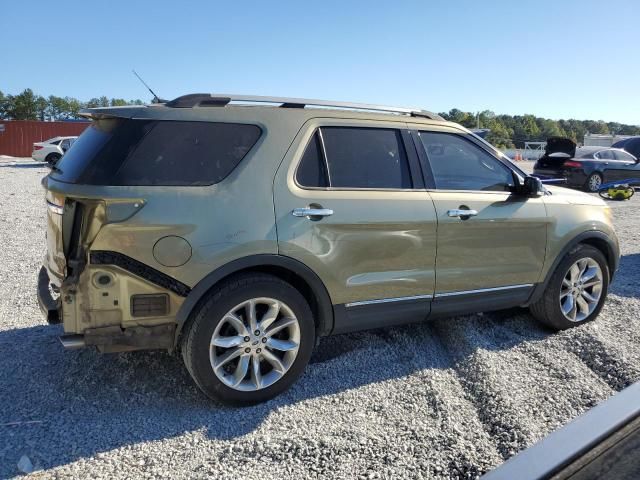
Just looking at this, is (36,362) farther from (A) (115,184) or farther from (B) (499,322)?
(B) (499,322)

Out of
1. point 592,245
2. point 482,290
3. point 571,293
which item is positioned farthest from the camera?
point 592,245

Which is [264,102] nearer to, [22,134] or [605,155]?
[605,155]

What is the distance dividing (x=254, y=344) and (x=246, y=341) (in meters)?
0.06

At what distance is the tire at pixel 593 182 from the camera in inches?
629

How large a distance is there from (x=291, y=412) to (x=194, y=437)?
1.98ft

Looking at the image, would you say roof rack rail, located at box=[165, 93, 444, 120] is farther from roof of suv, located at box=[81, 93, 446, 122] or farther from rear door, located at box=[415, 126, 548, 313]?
rear door, located at box=[415, 126, 548, 313]

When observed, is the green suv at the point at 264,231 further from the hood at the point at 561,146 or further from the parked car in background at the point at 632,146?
the parked car in background at the point at 632,146

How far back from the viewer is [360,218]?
3.43m

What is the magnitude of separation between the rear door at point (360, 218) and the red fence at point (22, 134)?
127 feet

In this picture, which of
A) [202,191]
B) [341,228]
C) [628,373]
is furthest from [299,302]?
[628,373]

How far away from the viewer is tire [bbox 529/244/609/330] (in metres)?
4.44

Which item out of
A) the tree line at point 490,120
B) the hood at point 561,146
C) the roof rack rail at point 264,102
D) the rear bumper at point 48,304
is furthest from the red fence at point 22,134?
the roof rack rail at point 264,102

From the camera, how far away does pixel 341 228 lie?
336 cm

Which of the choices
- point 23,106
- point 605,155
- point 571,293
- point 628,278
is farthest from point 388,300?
point 23,106
